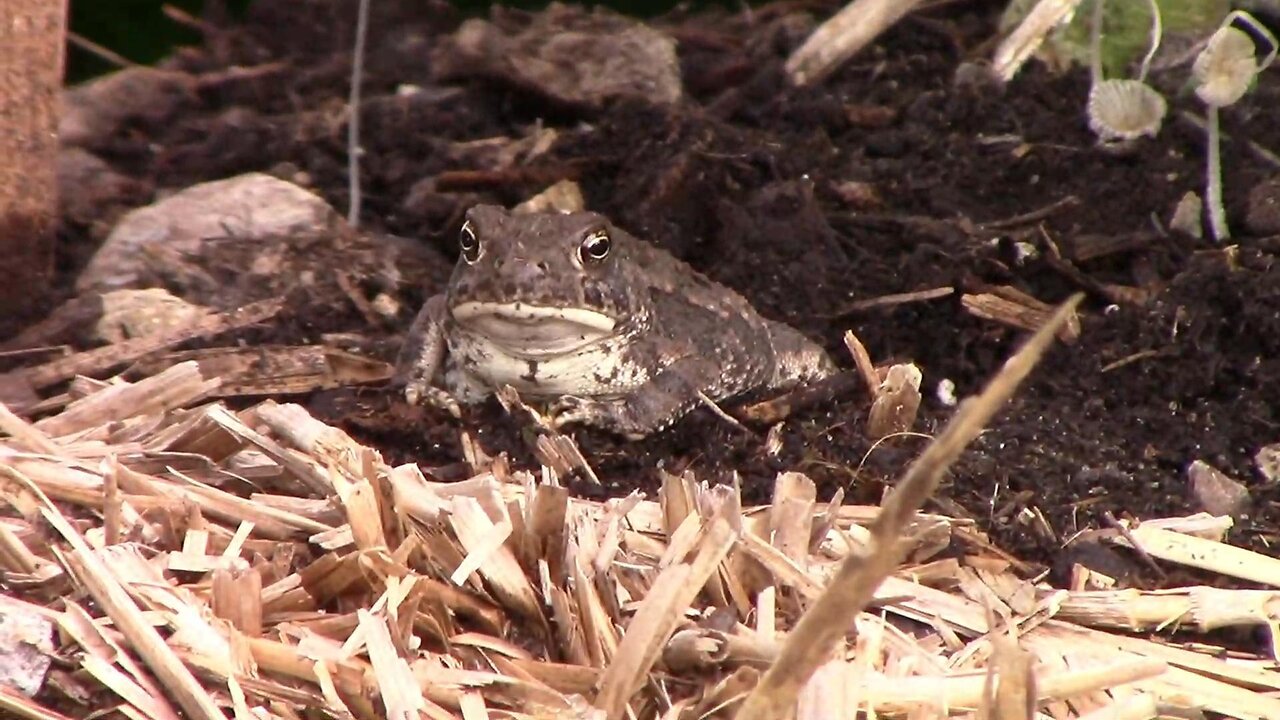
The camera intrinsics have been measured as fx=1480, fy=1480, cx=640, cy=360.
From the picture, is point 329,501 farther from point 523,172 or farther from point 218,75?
point 218,75

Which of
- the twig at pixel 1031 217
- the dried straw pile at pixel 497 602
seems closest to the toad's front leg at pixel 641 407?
the dried straw pile at pixel 497 602

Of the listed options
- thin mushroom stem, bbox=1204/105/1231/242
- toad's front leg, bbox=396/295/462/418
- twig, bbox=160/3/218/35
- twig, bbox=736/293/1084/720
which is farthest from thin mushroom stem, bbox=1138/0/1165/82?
twig, bbox=160/3/218/35

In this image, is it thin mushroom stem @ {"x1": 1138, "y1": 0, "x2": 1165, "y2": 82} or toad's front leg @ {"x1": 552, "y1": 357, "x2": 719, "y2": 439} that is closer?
toad's front leg @ {"x1": 552, "y1": 357, "x2": 719, "y2": 439}

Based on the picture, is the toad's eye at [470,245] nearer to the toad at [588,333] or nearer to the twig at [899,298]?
the toad at [588,333]

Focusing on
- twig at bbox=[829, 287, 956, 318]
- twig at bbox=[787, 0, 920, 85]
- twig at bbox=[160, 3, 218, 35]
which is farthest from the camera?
twig at bbox=[160, 3, 218, 35]

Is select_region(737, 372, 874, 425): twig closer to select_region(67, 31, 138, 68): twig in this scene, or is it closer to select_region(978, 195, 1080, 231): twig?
select_region(978, 195, 1080, 231): twig
